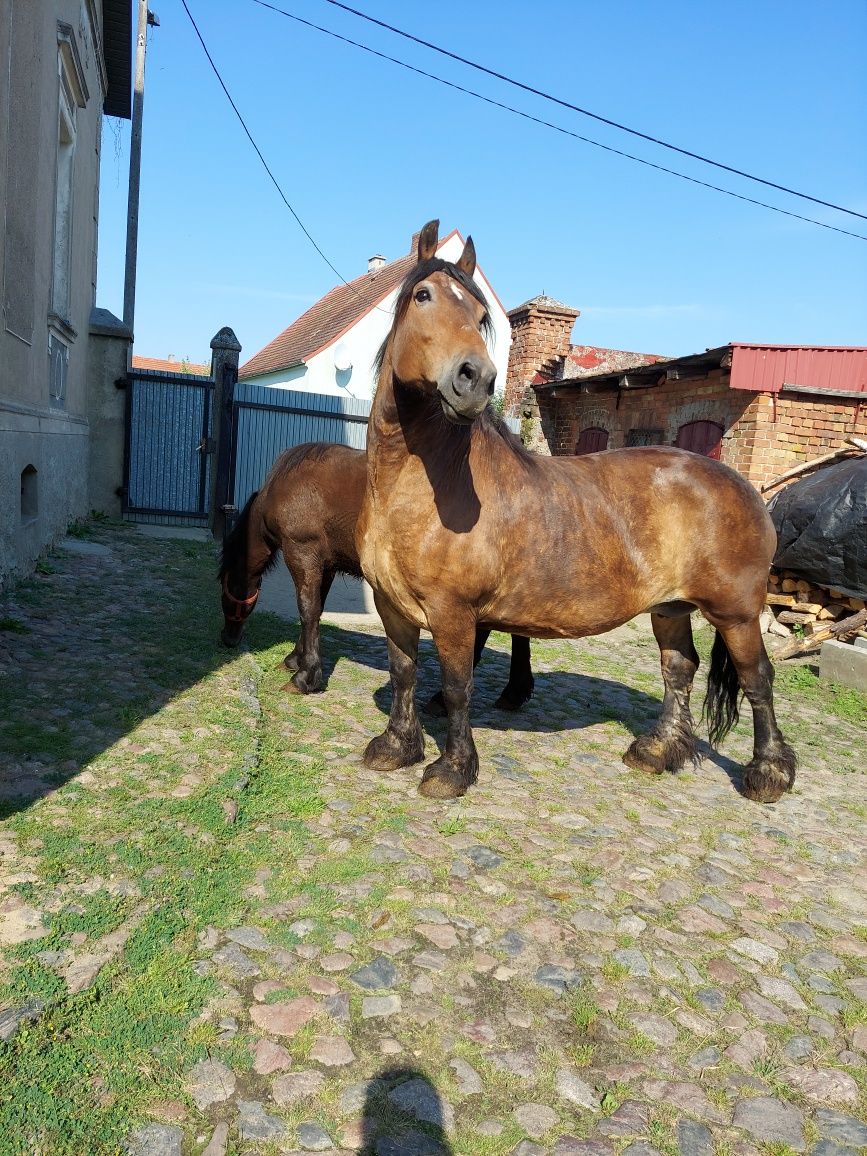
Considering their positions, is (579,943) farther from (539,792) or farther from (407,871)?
(539,792)

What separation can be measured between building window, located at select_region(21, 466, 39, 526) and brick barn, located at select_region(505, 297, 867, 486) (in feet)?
26.7

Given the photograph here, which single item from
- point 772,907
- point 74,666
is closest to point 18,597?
point 74,666

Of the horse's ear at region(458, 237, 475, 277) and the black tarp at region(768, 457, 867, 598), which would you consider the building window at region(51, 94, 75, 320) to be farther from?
the black tarp at region(768, 457, 867, 598)

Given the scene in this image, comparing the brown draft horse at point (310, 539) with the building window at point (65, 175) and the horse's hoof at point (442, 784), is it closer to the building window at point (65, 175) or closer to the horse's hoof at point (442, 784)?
the horse's hoof at point (442, 784)

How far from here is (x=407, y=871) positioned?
315cm

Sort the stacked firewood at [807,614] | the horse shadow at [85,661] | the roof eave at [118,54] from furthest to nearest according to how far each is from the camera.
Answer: the roof eave at [118,54]
the stacked firewood at [807,614]
the horse shadow at [85,661]

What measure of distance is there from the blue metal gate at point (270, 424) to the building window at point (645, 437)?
442 centimetres

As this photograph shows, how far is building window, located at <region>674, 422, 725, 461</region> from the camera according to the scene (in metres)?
11.0

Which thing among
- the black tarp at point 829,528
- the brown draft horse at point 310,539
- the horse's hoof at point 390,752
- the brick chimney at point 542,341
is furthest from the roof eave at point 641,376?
the horse's hoof at point 390,752

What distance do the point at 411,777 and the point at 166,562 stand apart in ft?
19.5

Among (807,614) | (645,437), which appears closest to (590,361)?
(645,437)

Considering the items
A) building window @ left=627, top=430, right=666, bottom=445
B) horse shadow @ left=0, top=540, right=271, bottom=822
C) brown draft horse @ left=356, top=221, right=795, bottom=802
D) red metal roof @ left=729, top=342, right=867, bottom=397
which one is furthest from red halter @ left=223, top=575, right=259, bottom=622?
building window @ left=627, top=430, right=666, bottom=445

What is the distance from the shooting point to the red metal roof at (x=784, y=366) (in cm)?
1011

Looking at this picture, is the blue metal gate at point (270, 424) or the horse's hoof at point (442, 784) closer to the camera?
the horse's hoof at point (442, 784)
